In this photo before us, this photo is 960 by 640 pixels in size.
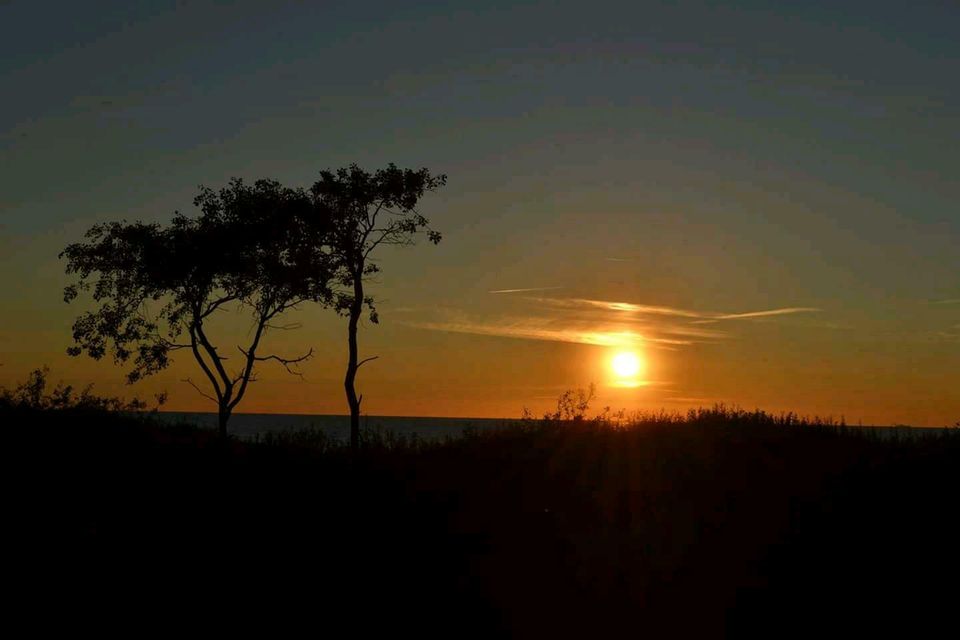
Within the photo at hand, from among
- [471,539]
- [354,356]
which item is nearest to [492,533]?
[471,539]

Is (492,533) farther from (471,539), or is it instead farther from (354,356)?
(354,356)

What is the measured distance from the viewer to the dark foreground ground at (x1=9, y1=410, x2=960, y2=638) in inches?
525

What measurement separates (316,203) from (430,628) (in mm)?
24945

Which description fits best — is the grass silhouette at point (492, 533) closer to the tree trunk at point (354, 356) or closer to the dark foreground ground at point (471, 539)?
the dark foreground ground at point (471, 539)

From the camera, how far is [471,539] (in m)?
16.0

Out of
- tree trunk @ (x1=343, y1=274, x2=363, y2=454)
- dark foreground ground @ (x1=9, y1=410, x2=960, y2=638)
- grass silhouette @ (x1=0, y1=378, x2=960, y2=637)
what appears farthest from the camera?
tree trunk @ (x1=343, y1=274, x2=363, y2=454)

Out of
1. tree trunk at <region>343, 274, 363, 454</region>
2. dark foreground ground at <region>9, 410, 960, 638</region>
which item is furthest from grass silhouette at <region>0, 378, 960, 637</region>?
tree trunk at <region>343, 274, 363, 454</region>

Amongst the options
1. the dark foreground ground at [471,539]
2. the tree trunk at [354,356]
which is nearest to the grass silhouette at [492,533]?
the dark foreground ground at [471,539]

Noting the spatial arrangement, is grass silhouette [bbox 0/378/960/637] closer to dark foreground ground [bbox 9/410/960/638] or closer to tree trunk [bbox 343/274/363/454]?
dark foreground ground [bbox 9/410/960/638]

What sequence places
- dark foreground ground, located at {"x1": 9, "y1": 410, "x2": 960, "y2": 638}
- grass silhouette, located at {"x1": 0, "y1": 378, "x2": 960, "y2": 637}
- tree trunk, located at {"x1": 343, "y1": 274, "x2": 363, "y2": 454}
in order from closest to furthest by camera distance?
dark foreground ground, located at {"x1": 9, "y1": 410, "x2": 960, "y2": 638} → grass silhouette, located at {"x1": 0, "y1": 378, "x2": 960, "y2": 637} → tree trunk, located at {"x1": 343, "y1": 274, "x2": 363, "y2": 454}

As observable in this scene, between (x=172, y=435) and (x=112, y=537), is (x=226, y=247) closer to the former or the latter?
(x=172, y=435)

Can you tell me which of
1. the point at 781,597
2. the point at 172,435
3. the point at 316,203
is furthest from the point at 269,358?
the point at 781,597

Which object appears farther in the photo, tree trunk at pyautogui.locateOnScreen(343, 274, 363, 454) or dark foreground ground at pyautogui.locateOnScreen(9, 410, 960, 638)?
tree trunk at pyautogui.locateOnScreen(343, 274, 363, 454)

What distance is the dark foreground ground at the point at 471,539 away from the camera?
13336 mm
